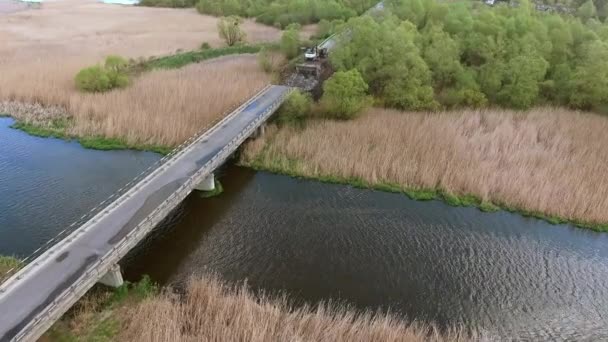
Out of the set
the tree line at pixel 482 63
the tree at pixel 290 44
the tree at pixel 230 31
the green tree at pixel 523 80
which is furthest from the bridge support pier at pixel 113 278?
the tree at pixel 230 31

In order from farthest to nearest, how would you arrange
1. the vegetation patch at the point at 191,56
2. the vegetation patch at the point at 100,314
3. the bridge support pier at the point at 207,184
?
the vegetation patch at the point at 191,56
the bridge support pier at the point at 207,184
the vegetation patch at the point at 100,314

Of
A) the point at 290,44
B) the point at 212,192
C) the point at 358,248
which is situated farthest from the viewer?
the point at 290,44

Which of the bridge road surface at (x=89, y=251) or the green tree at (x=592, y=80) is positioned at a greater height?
the green tree at (x=592, y=80)

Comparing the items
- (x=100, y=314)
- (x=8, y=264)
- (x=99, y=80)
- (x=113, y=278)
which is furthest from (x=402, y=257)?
(x=99, y=80)

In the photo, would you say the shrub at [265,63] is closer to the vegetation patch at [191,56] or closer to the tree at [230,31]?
the vegetation patch at [191,56]

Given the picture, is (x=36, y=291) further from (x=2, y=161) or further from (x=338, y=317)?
(x=2, y=161)

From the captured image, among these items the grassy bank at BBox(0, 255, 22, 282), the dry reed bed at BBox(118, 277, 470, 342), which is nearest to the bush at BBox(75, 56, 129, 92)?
the grassy bank at BBox(0, 255, 22, 282)

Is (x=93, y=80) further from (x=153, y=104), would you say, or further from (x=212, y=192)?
(x=212, y=192)
